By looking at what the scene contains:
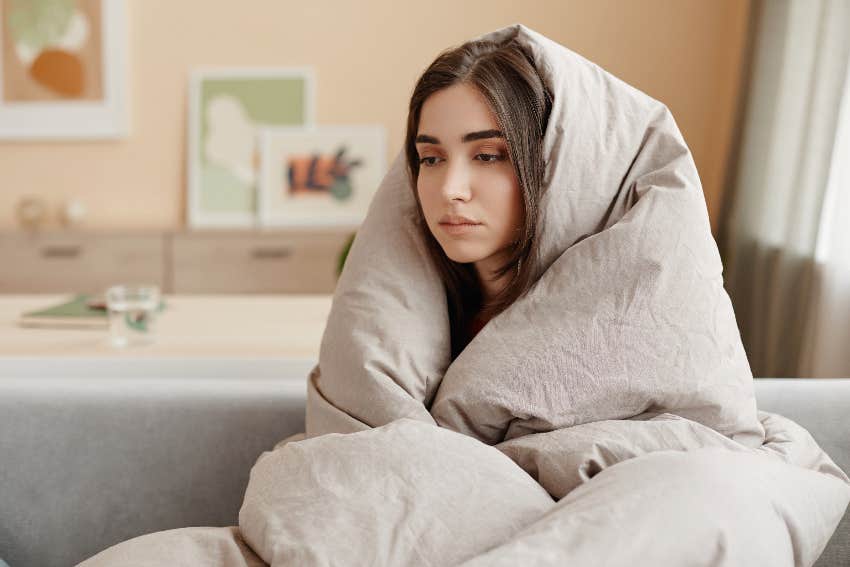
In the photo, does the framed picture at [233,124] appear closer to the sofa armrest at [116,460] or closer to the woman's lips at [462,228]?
the sofa armrest at [116,460]

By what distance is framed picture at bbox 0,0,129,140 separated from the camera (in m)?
4.29

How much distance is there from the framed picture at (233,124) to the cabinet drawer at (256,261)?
10.2 inches

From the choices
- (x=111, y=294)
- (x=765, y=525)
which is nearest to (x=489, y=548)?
(x=765, y=525)

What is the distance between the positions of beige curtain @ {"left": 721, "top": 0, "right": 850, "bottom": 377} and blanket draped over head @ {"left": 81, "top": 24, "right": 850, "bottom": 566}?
181cm

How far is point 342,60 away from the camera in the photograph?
427 centimetres

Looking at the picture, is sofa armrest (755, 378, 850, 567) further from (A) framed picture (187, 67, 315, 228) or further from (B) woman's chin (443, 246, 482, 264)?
(A) framed picture (187, 67, 315, 228)

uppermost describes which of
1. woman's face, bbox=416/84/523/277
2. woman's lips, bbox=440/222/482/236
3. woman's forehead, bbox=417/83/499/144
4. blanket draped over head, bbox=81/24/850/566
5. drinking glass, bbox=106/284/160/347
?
woman's forehead, bbox=417/83/499/144

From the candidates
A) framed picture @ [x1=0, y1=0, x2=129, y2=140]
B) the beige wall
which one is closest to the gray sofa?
the beige wall

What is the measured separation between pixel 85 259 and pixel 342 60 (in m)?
1.59

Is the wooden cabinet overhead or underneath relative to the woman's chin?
underneath

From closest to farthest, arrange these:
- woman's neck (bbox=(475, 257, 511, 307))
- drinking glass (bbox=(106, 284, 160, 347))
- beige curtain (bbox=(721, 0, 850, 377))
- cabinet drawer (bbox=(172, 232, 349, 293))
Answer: woman's neck (bbox=(475, 257, 511, 307)), drinking glass (bbox=(106, 284, 160, 347)), beige curtain (bbox=(721, 0, 850, 377)), cabinet drawer (bbox=(172, 232, 349, 293))

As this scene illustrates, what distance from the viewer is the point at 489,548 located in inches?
36.1

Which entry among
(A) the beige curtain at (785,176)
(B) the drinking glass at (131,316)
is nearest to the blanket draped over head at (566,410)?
(B) the drinking glass at (131,316)

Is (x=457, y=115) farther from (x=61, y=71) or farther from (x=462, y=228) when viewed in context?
(x=61, y=71)
